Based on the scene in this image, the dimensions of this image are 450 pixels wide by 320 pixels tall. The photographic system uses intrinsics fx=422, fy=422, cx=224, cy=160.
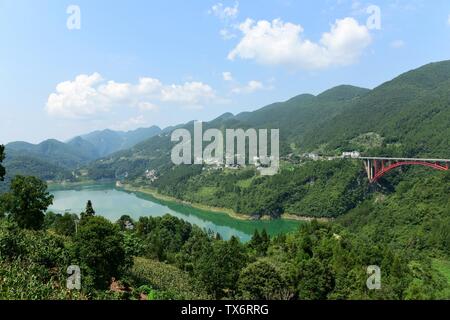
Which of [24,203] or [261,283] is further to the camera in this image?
[24,203]

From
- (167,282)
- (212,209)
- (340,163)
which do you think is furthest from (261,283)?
(212,209)

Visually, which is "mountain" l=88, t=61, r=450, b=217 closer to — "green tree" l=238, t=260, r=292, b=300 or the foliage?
the foliage

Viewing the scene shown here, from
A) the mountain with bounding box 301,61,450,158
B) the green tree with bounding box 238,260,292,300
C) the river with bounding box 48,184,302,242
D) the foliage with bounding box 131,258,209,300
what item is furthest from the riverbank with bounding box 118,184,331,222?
the green tree with bounding box 238,260,292,300

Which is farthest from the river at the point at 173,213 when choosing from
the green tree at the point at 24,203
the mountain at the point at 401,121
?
the green tree at the point at 24,203

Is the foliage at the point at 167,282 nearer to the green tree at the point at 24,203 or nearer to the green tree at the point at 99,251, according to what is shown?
the green tree at the point at 99,251

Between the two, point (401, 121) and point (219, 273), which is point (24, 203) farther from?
point (401, 121)

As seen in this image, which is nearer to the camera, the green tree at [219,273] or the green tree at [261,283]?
the green tree at [261,283]
